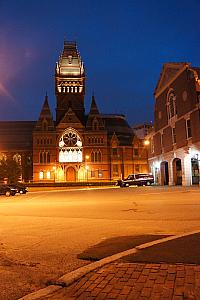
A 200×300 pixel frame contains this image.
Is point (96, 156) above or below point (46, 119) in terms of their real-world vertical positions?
below

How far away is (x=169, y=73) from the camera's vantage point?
44.0m

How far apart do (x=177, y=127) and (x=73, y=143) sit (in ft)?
126

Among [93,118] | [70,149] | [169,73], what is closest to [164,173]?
[169,73]

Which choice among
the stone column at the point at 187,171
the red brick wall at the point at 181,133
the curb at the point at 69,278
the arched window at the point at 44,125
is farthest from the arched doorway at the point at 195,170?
the arched window at the point at 44,125

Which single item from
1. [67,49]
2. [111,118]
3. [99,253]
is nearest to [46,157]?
[111,118]

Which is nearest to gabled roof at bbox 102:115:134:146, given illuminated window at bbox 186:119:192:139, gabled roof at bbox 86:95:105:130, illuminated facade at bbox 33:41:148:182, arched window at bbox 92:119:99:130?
illuminated facade at bbox 33:41:148:182

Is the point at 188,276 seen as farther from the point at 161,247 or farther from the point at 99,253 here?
the point at 99,253

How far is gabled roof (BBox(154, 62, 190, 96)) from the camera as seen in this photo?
40241 millimetres

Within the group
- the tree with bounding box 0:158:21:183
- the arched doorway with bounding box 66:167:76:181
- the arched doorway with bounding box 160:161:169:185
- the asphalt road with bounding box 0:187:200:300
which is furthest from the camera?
the arched doorway with bounding box 66:167:76:181

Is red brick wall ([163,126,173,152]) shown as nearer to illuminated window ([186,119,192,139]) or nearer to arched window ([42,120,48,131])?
illuminated window ([186,119,192,139])

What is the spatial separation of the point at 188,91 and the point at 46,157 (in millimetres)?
44344

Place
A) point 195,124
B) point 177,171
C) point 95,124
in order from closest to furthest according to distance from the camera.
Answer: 1. point 195,124
2. point 177,171
3. point 95,124

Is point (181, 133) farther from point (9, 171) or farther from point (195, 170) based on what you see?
point (9, 171)

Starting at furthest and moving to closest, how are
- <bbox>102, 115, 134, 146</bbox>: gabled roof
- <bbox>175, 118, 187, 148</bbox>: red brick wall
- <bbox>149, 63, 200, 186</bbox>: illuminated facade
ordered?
<bbox>102, 115, 134, 146</bbox>: gabled roof
<bbox>175, 118, 187, 148</bbox>: red brick wall
<bbox>149, 63, 200, 186</bbox>: illuminated facade
